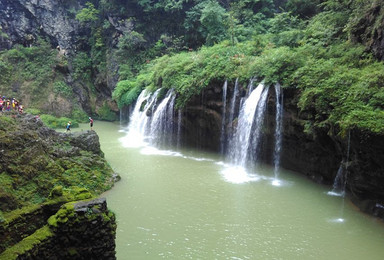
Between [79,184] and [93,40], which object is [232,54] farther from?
[93,40]

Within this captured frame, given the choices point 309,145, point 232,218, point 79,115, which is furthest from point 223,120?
point 79,115

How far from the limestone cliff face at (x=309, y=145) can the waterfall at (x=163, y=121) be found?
3.11 ft

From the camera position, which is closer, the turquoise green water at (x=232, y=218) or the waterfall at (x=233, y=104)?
the turquoise green water at (x=232, y=218)

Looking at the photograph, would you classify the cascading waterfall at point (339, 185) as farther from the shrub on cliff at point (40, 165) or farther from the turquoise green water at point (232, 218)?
the shrub on cliff at point (40, 165)

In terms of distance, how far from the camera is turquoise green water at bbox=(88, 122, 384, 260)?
7.54 metres

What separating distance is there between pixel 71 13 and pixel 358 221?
31.6 metres

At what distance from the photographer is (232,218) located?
918cm

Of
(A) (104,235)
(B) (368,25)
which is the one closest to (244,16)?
(B) (368,25)

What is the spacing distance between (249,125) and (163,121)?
253 inches

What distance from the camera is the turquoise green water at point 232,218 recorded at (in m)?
7.54

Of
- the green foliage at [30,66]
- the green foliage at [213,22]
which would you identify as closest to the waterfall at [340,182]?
the green foliage at [213,22]

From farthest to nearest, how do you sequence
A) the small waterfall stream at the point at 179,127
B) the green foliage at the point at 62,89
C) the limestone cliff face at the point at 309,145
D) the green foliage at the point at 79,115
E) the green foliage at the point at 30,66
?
the green foliage at the point at 62,89 < the green foliage at the point at 30,66 < the green foliage at the point at 79,115 < the small waterfall stream at the point at 179,127 < the limestone cliff face at the point at 309,145

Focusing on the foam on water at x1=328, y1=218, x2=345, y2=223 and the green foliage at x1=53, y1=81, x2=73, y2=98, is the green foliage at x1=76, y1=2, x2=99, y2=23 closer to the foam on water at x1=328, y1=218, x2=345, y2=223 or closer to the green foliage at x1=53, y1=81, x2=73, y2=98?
the green foliage at x1=53, y1=81, x2=73, y2=98

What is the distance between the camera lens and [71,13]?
31.6 m
